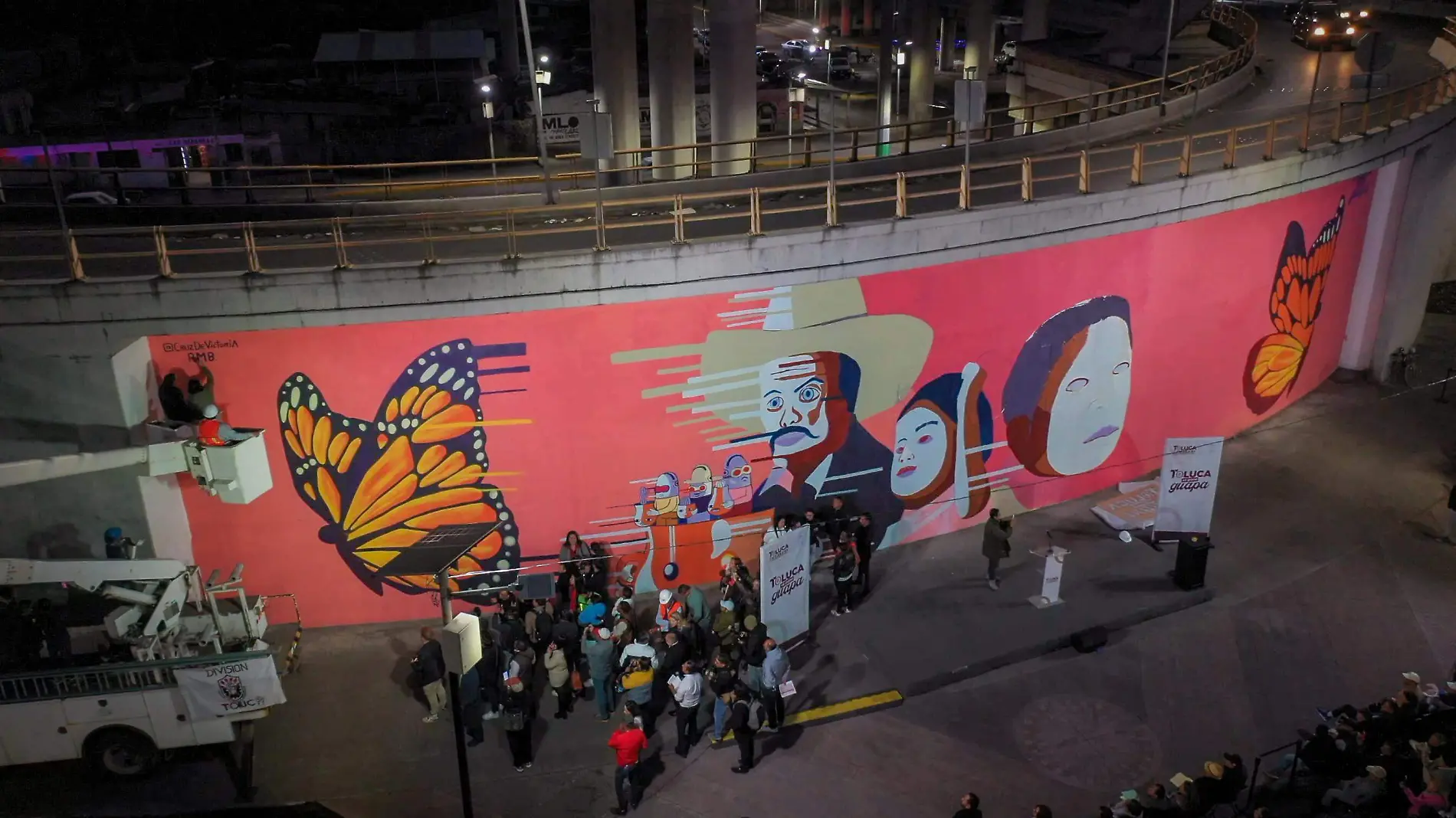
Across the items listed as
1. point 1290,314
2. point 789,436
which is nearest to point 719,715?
point 789,436

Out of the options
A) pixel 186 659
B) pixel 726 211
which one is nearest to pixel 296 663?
pixel 186 659

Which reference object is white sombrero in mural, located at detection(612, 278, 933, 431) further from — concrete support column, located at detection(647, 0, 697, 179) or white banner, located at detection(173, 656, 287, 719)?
concrete support column, located at detection(647, 0, 697, 179)

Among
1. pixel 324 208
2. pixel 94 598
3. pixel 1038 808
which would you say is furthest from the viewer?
pixel 324 208

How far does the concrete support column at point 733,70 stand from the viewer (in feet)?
89.7

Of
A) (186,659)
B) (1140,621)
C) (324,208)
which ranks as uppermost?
(324,208)

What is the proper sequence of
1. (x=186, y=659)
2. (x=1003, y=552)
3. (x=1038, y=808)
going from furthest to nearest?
(x=1003, y=552)
(x=186, y=659)
(x=1038, y=808)

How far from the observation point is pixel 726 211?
18531 millimetres

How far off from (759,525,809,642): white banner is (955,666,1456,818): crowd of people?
364 centimetres

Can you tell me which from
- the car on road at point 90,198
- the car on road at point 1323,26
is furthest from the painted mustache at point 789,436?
Answer: the car on road at point 1323,26

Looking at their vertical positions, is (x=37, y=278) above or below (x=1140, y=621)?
above

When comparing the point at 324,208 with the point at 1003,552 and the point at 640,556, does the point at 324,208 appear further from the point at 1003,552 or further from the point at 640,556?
the point at 1003,552

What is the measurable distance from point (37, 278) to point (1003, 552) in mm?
13672

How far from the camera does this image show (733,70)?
2781cm

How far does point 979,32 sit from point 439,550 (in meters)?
43.2
